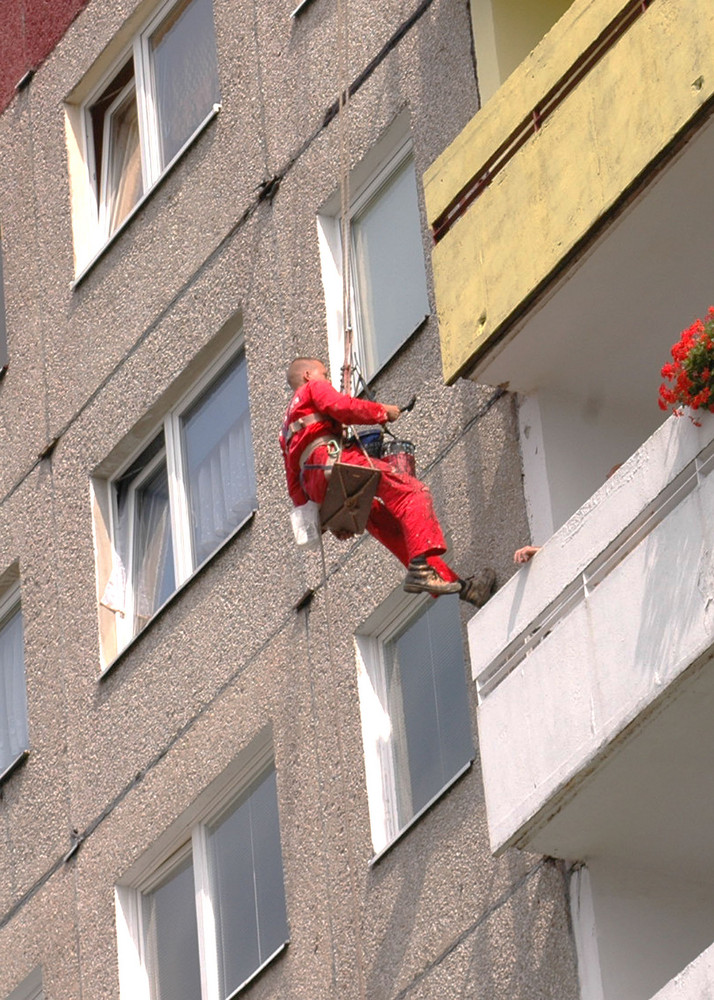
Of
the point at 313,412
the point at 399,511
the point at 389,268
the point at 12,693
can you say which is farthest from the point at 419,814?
the point at 12,693

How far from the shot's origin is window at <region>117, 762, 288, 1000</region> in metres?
15.5

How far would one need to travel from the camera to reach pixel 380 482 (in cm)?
1408

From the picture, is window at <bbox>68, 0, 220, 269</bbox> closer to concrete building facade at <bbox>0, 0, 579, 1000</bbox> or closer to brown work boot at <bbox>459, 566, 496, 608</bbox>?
concrete building facade at <bbox>0, 0, 579, 1000</bbox>

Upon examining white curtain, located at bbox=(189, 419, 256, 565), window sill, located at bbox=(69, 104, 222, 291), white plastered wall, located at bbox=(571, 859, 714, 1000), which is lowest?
white plastered wall, located at bbox=(571, 859, 714, 1000)

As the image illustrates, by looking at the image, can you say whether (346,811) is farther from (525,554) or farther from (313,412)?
(525,554)

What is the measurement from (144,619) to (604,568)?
551cm

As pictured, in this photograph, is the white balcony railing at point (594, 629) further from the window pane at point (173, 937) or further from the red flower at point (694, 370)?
the window pane at point (173, 937)

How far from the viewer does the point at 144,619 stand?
17.5 m

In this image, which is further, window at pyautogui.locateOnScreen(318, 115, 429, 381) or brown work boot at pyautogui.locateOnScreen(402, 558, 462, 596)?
window at pyautogui.locateOnScreen(318, 115, 429, 381)

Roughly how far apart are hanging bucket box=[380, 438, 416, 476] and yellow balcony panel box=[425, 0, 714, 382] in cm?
49

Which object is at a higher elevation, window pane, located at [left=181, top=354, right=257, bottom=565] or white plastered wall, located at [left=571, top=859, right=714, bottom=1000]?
window pane, located at [left=181, top=354, right=257, bottom=565]

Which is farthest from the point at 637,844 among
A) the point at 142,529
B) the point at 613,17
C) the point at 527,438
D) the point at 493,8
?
the point at 142,529

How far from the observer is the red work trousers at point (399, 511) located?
13.8 meters

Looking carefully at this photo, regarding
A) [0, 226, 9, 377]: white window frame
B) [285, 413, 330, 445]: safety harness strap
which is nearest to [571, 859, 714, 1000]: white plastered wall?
[285, 413, 330, 445]: safety harness strap
